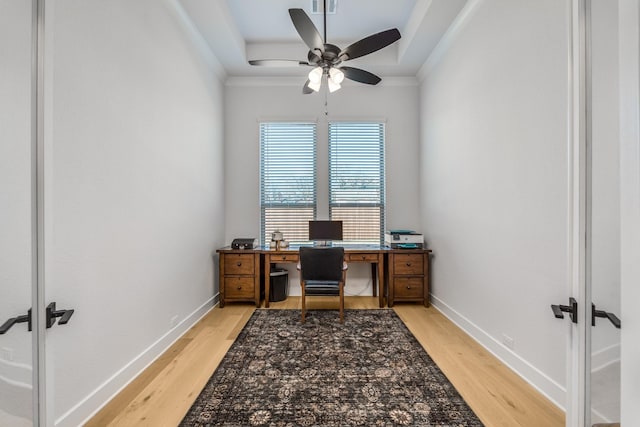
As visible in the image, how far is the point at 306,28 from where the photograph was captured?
225cm

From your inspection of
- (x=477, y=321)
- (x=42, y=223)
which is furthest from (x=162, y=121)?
(x=477, y=321)

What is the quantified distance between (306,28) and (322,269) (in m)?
2.35

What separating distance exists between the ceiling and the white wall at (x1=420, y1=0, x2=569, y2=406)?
317 millimetres

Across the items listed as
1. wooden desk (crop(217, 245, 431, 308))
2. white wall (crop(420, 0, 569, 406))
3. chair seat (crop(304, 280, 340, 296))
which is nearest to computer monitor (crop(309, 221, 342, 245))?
wooden desk (crop(217, 245, 431, 308))

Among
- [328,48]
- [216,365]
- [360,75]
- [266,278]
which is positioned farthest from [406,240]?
[216,365]

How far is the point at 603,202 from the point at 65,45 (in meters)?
2.55

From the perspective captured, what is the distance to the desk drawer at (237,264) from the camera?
3602mm

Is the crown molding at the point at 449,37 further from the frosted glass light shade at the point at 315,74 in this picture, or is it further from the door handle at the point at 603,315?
the door handle at the point at 603,315

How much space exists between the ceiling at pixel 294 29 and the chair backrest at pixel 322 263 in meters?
2.60

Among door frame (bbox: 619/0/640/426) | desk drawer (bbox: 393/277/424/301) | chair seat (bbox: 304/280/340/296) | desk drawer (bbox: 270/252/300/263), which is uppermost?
door frame (bbox: 619/0/640/426)

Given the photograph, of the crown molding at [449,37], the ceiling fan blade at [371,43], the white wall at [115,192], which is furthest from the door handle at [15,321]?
the crown molding at [449,37]

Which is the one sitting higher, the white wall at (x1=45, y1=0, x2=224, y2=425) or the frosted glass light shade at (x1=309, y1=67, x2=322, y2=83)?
the frosted glass light shade at (x1=309, y1=67, x2=322, y2=83)

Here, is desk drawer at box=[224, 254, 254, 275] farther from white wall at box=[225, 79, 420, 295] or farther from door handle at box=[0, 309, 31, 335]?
door handle at box=[0, 309, 31, 335]

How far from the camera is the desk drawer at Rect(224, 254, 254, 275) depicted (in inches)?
142
